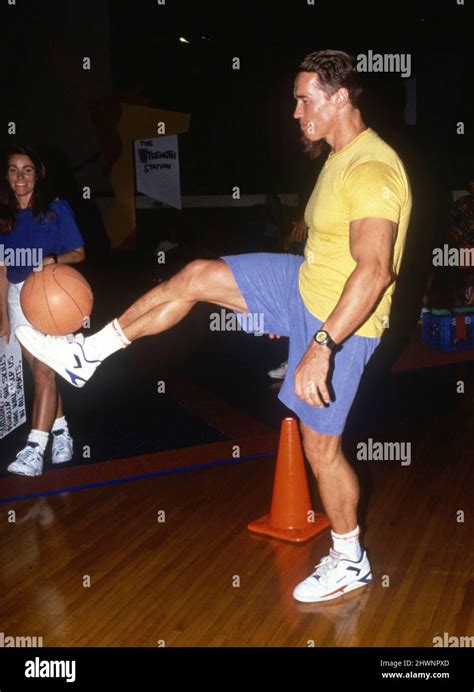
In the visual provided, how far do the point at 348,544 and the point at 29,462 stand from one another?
1.74 meters

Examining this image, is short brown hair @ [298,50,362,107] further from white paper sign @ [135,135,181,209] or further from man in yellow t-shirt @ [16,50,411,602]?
white paper sign @ [135,135,181,209]

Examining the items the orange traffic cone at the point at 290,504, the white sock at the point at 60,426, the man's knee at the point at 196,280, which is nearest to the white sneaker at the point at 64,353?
the man's knee at the point at 196,280

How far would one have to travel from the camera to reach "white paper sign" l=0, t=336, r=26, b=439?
3957 millimetres

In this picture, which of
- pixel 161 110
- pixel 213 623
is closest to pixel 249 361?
pixel 213 623

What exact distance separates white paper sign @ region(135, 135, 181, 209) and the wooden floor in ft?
20.2

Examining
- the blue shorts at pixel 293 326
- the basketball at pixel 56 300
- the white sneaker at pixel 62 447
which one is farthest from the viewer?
the white sneaker at pixel 62 447

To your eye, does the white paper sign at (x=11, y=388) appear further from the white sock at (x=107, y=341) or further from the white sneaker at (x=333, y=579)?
Answer: the white sneaker at (x=333, y=579)

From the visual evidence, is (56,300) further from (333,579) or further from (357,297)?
(333,579)

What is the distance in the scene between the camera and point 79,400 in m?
5.17

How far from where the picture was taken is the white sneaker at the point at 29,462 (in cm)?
370

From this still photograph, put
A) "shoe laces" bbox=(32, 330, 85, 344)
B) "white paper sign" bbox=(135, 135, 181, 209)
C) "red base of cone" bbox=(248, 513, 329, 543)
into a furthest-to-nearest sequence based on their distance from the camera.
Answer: "white paper sign" bbox=(135, 135, 181, 209), "red base of cone" bbox=(248, 513, 329, 543), "shoe laces" bbox=(32, 330, 85, 344)

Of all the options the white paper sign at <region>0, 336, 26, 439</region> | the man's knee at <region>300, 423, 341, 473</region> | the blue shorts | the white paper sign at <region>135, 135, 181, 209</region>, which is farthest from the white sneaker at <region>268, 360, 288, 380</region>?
the white paper sign at <region>135, 135, 181, 209</region>

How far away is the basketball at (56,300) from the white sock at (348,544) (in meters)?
1.29
